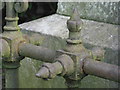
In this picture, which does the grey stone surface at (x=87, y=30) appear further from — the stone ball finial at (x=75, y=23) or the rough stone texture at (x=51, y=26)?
the stone ball finial at (x=75, y=23)

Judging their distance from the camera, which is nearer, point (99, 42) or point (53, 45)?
point (99, 42)

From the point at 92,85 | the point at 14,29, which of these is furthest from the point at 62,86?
the point at 14,29

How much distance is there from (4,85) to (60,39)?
A: 15.2 inches

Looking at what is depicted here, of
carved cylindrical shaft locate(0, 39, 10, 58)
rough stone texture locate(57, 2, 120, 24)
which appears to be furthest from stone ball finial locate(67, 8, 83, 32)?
rough stone texture locate(57, 2, 120, 24)

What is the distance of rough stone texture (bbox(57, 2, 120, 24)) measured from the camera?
1.54 m

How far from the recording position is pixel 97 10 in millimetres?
1600

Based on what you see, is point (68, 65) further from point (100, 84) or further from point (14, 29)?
point (100, 84)

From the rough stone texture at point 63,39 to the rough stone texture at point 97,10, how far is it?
0.09 feet

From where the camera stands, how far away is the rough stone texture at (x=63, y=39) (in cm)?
146

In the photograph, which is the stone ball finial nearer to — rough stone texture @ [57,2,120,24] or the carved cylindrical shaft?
the carved cylindrical shaft

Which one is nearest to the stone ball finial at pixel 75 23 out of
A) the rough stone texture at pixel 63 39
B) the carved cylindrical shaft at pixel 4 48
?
the carved cylindrical shaft at pixel 4 48

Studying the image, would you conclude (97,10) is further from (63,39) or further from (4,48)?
(4,48)

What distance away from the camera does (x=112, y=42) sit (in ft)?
4.78

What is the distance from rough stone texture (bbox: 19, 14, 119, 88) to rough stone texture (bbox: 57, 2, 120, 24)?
0.03 metres
